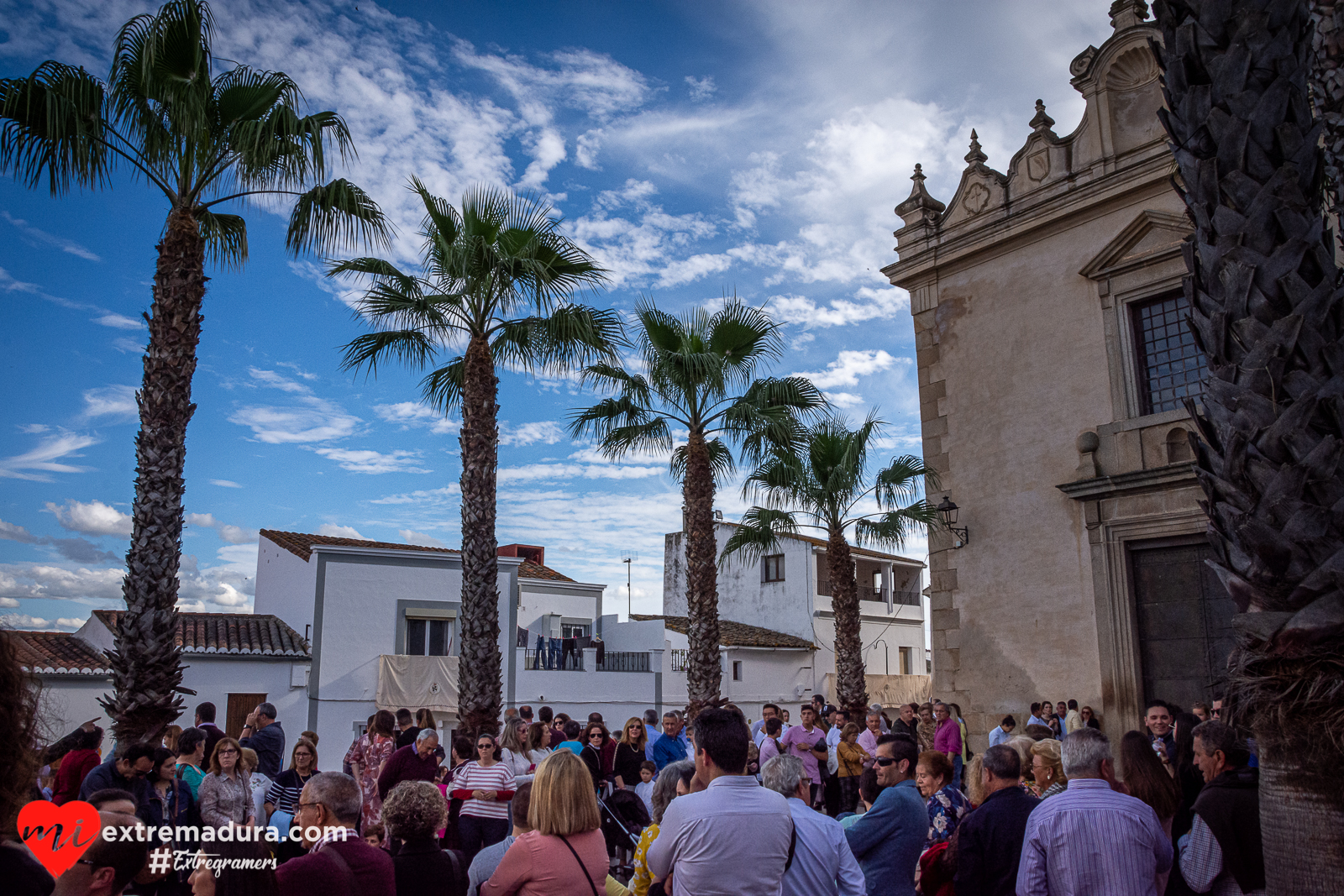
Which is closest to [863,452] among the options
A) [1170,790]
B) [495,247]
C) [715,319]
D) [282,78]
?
[715,319]

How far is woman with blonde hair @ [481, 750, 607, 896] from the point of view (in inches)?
147

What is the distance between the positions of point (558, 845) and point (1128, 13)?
1505cm

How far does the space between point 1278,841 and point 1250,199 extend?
8.57 feet

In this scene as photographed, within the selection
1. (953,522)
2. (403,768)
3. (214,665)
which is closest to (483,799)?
(403,768)

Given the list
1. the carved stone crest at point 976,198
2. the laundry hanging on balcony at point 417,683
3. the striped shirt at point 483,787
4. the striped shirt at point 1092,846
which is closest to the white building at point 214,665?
the laundry hanging on balcony at point 417,683

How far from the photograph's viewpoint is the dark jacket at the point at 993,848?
4262 millimetres

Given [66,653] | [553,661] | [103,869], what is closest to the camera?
[103,869]

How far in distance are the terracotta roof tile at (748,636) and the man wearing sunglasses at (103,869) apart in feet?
95.6

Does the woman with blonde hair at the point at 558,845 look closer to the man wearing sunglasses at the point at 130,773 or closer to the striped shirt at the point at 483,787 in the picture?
the man wearing sunglasses at the point at 130,773

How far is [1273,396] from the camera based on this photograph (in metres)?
3.73

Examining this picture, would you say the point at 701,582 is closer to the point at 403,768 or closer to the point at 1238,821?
the point at 403,768

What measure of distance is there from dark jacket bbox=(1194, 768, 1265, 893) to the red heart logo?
4516mm

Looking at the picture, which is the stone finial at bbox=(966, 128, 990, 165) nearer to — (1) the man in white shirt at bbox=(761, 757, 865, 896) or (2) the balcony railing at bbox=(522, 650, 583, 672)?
(1) the man in white shirt at bbox=(761, 757, 865, 896)

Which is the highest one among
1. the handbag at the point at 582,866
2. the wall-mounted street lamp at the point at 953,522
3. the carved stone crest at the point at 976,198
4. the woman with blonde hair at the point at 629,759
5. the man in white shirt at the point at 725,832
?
the carved stone crest at the point at 976,198
